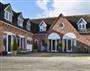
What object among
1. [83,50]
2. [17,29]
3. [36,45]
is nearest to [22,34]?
[17,29]

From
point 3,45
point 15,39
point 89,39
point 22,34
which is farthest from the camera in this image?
point 89,39

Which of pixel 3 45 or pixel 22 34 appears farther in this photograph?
pixel 22 34

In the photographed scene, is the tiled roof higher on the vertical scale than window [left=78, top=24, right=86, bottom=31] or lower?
higher

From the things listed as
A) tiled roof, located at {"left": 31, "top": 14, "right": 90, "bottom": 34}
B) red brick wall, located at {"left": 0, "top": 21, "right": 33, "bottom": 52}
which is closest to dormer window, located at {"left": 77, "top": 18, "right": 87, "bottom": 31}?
tiled roof, located at {"left": 31, "top": 14, "right": 90, "bottom": 34}

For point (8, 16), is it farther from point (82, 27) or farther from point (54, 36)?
point (82, 27)

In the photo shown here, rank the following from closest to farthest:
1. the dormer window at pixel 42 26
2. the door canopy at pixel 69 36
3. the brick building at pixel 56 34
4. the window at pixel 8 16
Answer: the window at pixel 8 16 < the brick building at pixel 56 34 < the door canopy at pixel 69 36 < the dormer window at pixel 42 26

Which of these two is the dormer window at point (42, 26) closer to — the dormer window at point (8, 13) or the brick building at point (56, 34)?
the brick building at point (56, 34)

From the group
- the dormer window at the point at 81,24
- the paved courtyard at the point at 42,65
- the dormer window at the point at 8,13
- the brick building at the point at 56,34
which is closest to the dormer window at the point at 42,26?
the brick building at the point at 56,34

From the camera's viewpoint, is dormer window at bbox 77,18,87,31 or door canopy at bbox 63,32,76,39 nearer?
door canopy at bbox 63,32,76,39

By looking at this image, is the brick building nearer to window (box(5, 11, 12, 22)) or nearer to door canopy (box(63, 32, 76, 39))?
door canopy (box(63, 32, 76, 39))

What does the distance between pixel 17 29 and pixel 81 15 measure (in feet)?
52.1

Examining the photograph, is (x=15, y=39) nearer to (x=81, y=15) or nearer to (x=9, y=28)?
(x=9, y=28)

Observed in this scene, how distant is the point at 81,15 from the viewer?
5094 centimetres

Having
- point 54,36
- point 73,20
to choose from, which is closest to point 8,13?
point 54,36
